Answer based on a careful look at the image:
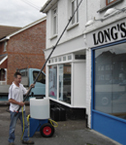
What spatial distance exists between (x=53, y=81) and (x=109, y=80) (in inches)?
209

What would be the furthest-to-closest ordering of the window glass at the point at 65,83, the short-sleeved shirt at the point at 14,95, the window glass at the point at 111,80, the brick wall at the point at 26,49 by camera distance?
the brick wall at the point at 26,49 → the window glass at the point at 65,83 → the window glass at the point at 111,80 → the short-sleeved shirt at the point at 14,95

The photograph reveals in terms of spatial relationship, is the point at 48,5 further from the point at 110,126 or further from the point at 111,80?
the point at 110,126

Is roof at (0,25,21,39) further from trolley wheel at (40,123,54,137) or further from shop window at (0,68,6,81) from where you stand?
trolley wheel at (40,123,54,137)

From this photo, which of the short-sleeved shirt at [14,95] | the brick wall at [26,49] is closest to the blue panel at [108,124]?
the short-sleeved shirt at [14,95]

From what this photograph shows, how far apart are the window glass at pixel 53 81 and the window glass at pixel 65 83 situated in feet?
2.58

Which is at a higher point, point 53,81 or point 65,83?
point 53,81

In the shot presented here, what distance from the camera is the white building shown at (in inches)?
247

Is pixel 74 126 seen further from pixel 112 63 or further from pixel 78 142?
pixel 112 63

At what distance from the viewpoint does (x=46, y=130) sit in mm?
6582

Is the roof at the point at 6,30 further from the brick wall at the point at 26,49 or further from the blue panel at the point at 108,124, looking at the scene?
the blue panel at the point at 108,124

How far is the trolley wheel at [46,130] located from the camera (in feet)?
21.3

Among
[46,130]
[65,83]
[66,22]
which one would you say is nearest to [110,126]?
[46,130]

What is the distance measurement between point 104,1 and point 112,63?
2.10 meters

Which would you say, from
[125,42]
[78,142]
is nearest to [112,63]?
[125,42]
